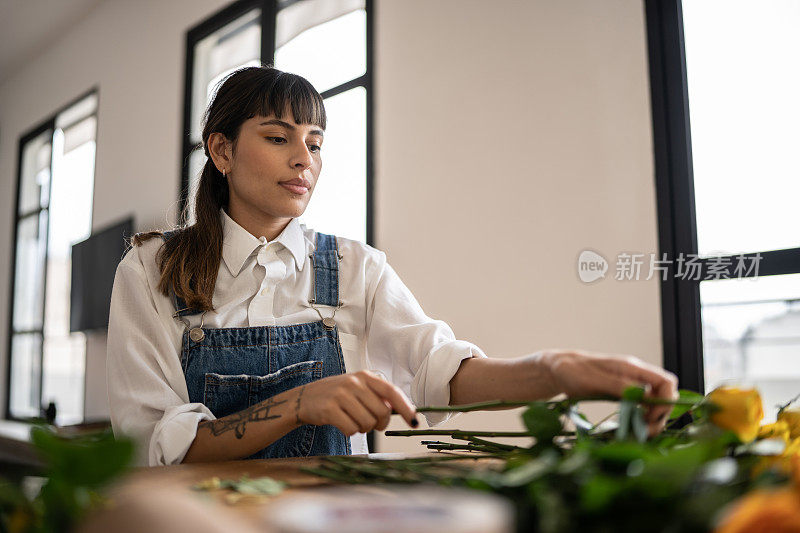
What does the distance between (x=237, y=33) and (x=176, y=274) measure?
3155mm

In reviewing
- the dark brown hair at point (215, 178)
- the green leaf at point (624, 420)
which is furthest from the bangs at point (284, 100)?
the green leaf at point (624, 420)

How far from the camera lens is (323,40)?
337 centimetres

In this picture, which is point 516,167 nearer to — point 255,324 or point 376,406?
point 255,324

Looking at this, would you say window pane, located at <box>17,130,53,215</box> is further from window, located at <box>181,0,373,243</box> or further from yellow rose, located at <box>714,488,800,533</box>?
yellow rose, located at <box>714,488,800,533</box>

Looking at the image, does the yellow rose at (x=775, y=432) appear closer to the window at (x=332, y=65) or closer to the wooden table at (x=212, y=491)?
the wooden table at (x=212, y=491)

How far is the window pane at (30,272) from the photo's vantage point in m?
5.61

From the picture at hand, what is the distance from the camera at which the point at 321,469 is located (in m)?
0.66

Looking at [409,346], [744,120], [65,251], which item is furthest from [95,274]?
[744,120]

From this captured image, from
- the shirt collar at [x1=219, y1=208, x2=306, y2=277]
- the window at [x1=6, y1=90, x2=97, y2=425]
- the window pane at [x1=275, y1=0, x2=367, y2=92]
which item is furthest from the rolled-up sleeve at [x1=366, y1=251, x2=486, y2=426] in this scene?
the window at [x1=6, y1=90, x2=97, y2=425]

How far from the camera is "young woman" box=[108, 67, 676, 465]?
3.01ft

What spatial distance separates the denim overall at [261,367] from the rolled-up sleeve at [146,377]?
0.12ft

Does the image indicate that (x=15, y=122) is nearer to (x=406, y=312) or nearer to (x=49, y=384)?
(x=49, y=384)

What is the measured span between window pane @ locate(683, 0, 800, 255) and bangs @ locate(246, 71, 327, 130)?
133cm

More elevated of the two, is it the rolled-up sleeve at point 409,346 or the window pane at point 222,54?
the window pane at point 222,54
